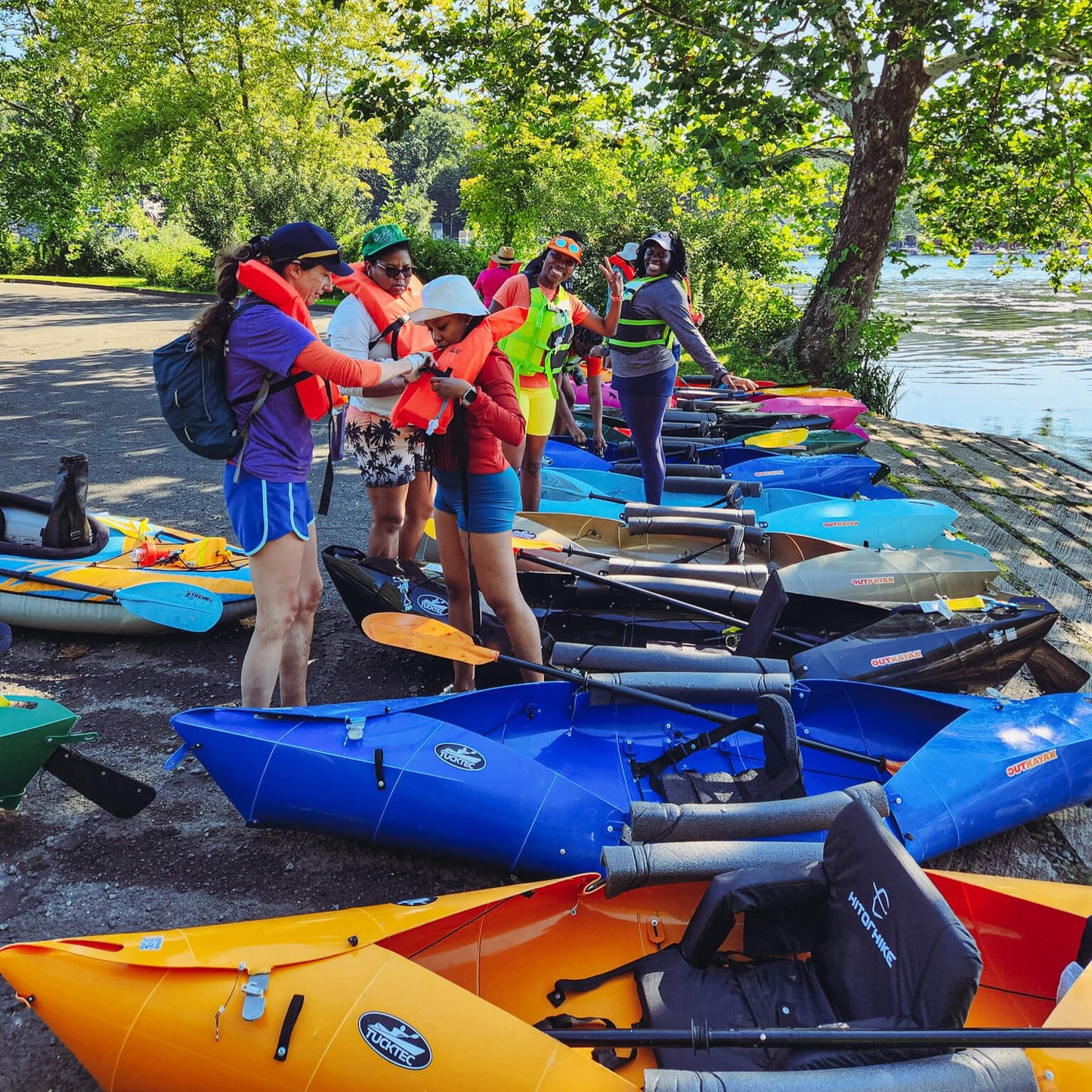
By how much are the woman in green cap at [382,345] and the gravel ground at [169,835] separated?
878 millimetres

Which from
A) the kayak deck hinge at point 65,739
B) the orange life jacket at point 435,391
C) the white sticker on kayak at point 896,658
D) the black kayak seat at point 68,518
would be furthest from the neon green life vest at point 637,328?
the kayak deck hinge at point 65,739

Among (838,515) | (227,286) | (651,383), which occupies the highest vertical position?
(227,286)

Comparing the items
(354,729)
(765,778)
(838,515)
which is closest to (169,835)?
(354,729)

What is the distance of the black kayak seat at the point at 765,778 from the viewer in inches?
113

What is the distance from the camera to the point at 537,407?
5.53m

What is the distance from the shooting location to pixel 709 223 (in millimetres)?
15664

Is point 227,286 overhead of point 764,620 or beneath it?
overhead

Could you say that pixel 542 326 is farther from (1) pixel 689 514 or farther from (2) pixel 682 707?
(2) pixel 682 707

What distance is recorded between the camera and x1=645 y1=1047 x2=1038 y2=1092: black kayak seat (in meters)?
1.85

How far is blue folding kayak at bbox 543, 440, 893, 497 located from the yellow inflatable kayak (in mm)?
4484

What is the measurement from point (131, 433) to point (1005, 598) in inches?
327

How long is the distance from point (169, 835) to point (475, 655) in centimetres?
130

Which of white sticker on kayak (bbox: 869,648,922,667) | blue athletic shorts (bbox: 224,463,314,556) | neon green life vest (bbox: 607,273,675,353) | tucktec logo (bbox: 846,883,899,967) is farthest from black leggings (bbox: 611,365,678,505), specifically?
tucktec logo (bbox: 846,883,899,967)

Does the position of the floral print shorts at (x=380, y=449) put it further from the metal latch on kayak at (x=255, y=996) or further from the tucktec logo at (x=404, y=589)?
the metal latch on kayak at (x=255, y=996)
